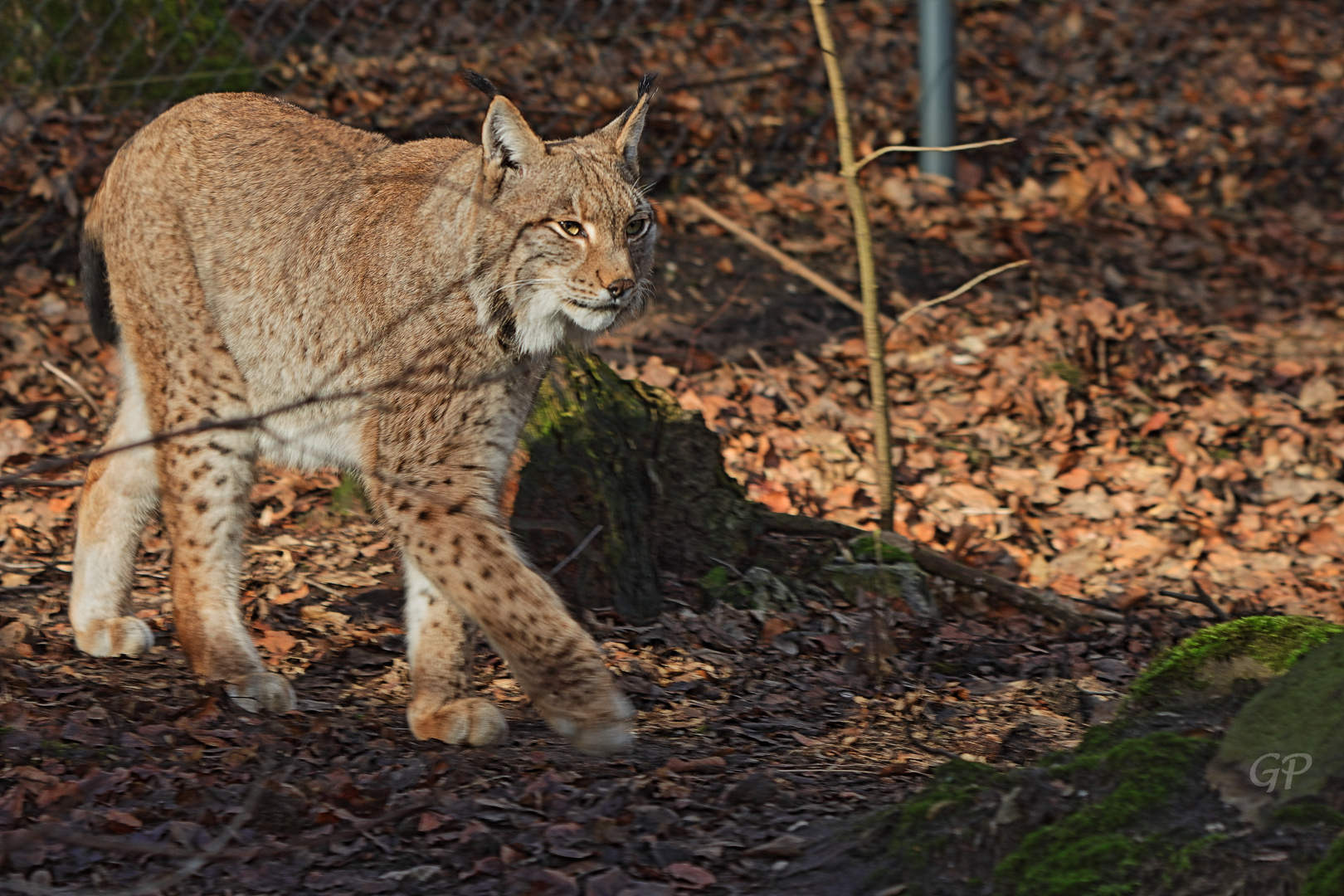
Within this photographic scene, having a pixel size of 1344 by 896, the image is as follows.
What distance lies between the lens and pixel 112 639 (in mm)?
4016

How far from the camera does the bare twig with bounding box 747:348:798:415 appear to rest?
6.12 metres

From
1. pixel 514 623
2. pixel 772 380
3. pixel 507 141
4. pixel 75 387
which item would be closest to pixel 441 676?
pixel 514 623

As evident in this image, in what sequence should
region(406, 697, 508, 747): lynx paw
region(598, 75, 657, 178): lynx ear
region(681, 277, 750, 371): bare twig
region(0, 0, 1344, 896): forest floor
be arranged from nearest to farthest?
region(0, 0, 1344, 896): forest floor < region(406, 697, 508, 747): lynx paw < region(598, 75, 657, 178): lynx ear < region(681, 277, 750, 371): bare twig

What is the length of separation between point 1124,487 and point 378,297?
3424 mm

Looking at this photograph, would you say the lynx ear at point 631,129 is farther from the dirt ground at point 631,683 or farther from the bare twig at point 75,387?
the bare twig at point 75,387

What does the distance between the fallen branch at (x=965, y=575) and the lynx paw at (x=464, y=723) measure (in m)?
1.54

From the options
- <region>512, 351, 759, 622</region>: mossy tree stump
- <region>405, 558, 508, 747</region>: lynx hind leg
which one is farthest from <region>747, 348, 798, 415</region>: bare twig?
<region>405, 558, 508, 747</region>: lynx hind leg

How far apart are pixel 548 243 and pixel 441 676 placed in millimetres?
1198

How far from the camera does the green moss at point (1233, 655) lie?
2.91 metres

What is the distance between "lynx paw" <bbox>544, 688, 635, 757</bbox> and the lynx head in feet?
3.26

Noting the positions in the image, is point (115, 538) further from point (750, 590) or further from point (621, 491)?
point (750, 590)

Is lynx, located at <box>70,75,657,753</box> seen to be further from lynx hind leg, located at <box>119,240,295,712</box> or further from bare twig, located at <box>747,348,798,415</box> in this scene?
bare twig, located at <box>747,348,798,415</box>

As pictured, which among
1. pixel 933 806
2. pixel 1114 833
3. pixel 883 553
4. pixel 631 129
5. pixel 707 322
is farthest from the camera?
pixel 707 322

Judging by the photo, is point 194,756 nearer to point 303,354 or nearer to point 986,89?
point 303,354
